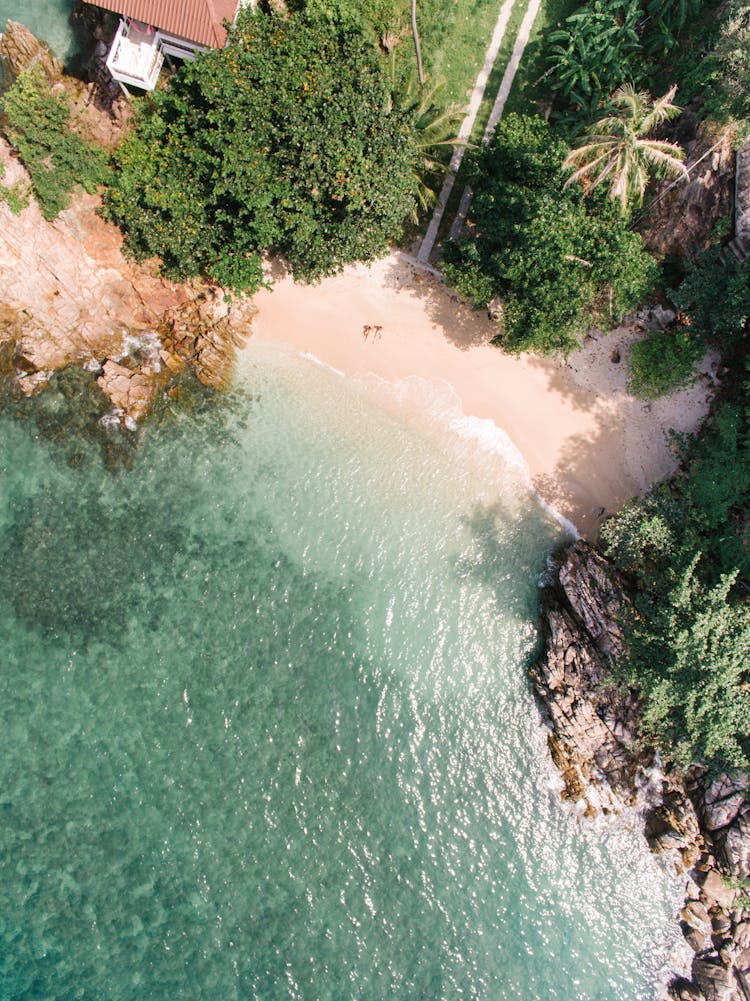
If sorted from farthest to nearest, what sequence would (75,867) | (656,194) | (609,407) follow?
(609,407), (656,194), (75,867)

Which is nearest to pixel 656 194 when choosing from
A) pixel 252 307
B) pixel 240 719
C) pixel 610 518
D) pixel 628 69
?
pixel 628 69

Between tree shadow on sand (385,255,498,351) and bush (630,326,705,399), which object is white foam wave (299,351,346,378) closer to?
tree shadow on sand (385,255,498,351)

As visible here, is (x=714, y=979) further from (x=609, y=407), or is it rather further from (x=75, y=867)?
(x=75, y=867)

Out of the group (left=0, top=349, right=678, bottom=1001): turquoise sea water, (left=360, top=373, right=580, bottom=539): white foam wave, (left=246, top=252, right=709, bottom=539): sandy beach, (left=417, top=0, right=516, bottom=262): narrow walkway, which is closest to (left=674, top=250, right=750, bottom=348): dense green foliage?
(left=246, top=252, right=709, bottom=539): sandy beach

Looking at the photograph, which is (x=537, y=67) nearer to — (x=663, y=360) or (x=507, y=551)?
(x=663, y=360)

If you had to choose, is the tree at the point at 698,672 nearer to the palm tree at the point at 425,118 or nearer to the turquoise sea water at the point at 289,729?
the turquoise sea water at the point at 289,729

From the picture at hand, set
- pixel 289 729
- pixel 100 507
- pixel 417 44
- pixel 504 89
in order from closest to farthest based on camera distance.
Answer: pixel 289 729 → pixel 417 44 → pixel 100 507 → pixel 504 89

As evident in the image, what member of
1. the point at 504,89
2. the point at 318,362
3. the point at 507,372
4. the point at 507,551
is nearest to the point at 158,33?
the point at 318,362
